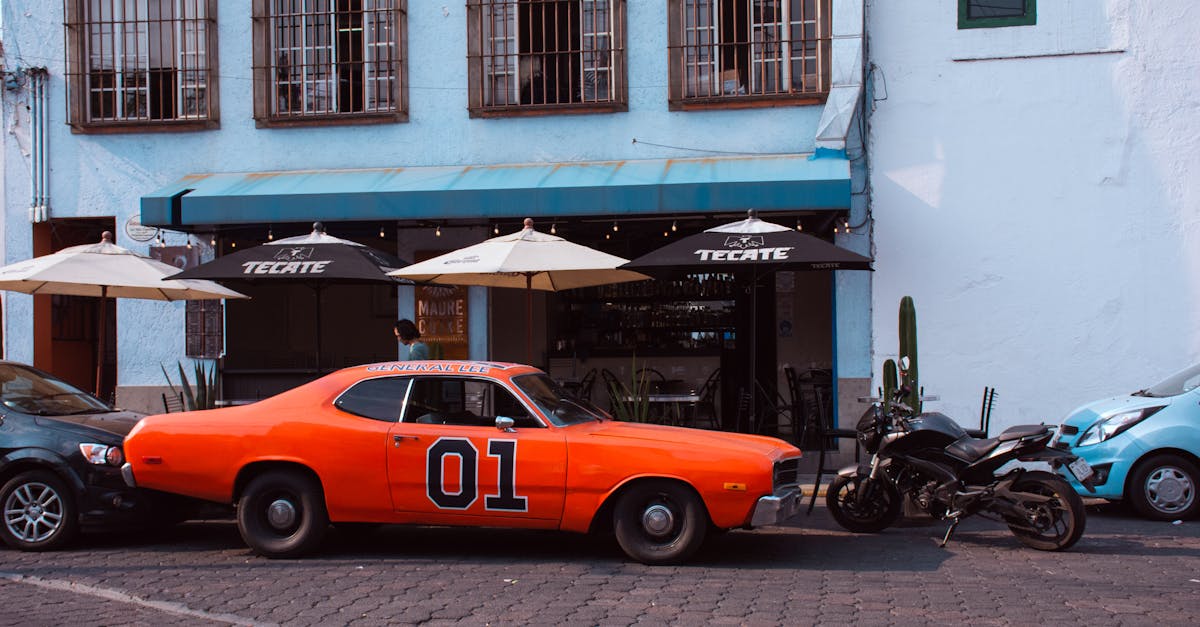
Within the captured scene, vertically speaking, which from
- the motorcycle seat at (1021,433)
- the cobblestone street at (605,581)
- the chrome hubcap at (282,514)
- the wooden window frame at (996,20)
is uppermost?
the wooden window frame at (996,20)

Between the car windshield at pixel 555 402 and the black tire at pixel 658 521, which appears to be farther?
the car windshield at pixel 555 402

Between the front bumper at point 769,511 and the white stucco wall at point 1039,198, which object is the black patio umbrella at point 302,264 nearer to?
the front bumper at point 769,511

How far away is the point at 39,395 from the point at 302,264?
2.52 m

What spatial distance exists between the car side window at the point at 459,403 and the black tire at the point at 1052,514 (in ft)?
12.3

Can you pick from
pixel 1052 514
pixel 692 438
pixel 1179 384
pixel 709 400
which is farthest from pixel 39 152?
pixel 1179 384

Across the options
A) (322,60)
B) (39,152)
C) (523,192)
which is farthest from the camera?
(39,152)

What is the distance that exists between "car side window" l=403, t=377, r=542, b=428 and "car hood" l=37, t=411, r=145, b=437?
100 inches

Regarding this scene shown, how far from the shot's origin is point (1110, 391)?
13.0 metres

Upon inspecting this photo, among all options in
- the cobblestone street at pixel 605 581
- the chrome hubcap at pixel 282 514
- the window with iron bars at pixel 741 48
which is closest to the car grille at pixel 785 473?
the cobblestone street at pixel 605 581

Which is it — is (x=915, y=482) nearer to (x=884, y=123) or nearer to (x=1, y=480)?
(x=884, y=123)

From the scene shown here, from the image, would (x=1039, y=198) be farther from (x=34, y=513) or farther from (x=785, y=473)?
(x=34, y=513)

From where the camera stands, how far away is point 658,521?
7.68 metres

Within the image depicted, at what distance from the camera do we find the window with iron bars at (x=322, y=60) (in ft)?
47.5

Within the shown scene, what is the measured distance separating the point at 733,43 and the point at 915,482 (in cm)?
681
